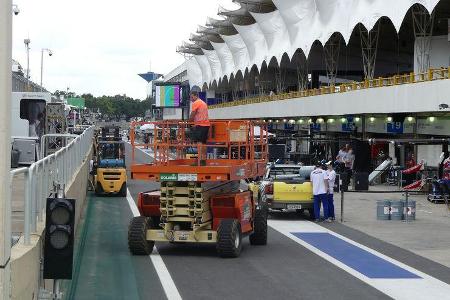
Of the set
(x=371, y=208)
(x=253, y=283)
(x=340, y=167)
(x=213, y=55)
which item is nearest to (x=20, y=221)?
(x=253, y=283)

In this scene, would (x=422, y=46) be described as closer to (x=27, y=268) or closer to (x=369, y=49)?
(x=369, y=49)

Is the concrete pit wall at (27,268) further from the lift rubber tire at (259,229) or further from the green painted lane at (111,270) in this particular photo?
the lift rubber tire at (259,229)

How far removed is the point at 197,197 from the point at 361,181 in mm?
19617

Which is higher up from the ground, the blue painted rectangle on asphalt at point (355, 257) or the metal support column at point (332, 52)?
the metal support column at point (332, 52)

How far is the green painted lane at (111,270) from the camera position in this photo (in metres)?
13.1

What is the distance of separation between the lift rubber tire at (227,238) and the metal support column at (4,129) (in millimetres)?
9984

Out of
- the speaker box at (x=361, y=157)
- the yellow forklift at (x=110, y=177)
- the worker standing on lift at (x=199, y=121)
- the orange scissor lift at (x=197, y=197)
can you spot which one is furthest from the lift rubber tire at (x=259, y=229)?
the speaker box at (x=361, y=157)

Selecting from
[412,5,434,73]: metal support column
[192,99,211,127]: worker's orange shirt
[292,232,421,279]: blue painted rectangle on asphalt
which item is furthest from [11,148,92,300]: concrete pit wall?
[412,5,434,73]: metal support column

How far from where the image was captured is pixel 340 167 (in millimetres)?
39812

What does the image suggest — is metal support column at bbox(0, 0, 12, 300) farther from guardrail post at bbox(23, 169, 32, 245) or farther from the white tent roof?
the white tent roof

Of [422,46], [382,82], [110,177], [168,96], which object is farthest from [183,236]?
[168,96]

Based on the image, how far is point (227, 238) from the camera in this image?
650 inches

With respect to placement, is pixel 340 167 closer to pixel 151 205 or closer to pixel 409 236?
pixel 409 236

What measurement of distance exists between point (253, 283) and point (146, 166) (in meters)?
3.74
